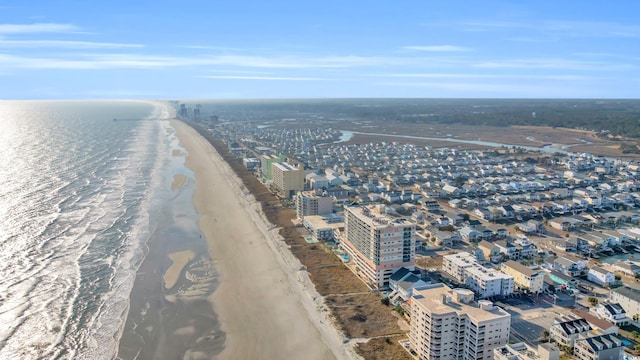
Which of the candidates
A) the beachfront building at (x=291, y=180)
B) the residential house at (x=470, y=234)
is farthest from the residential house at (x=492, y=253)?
the beachfront building at (x=291, y=180)

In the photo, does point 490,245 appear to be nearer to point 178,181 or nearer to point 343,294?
point 343,294

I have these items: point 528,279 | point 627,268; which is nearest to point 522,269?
point 528,279

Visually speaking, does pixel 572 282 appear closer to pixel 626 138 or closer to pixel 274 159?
pixel 274 159

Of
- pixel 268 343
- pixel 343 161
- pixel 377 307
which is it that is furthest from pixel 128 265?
pixel 343 161

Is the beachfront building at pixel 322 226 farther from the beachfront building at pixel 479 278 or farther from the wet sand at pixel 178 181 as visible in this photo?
the wet sand at pixel 178 181

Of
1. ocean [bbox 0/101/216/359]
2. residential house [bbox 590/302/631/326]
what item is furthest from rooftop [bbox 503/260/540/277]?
ocean [bbox 0/101/216/359]
